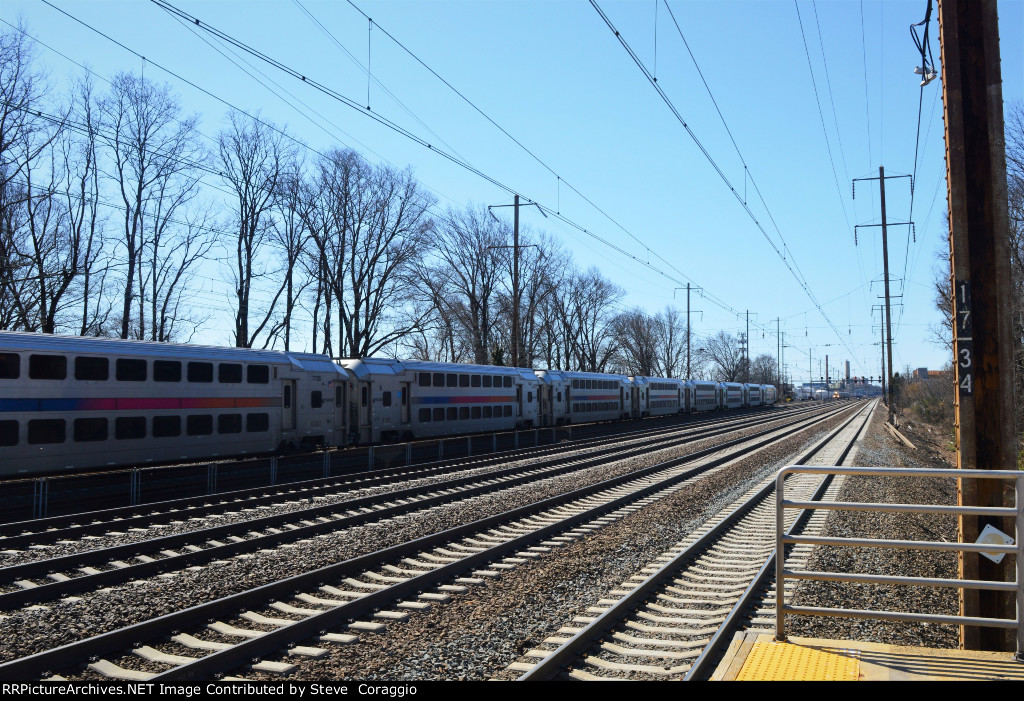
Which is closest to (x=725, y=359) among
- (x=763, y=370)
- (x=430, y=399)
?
(x=763, y=370)

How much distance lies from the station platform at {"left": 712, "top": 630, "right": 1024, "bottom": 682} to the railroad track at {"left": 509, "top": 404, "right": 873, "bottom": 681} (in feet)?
1.89

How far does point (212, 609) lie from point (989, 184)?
7.91 metres

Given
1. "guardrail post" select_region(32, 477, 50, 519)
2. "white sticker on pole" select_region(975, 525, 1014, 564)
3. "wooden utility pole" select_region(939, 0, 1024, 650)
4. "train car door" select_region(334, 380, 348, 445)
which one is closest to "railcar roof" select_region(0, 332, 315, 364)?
"train car door" select_region(334, 380, 348, 445)

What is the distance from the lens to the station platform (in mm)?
4641

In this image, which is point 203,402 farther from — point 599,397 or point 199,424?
point 599,397

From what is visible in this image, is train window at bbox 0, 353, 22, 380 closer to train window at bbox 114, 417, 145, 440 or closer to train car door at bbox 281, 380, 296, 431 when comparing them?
train window at bbox 114, 417, 145, 440

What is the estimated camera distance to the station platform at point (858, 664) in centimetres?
464

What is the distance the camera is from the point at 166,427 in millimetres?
18500

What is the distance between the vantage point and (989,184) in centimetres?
597

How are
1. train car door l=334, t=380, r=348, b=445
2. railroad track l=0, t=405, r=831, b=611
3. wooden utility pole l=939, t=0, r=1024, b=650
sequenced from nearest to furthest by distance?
wooden utility pole l=939, t=0, r=1024, b=650 < railroad track l=0, t=405, r=831, b=611 < train car door l=334, t=380, r=348, b=445

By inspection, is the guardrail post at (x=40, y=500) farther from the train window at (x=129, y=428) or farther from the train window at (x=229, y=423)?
the train window at (x=229, y=423)

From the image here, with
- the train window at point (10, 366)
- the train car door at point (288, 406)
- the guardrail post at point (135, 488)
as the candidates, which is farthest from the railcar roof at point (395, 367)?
the train window at point (10, 366)

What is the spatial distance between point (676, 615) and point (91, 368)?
47.6ft

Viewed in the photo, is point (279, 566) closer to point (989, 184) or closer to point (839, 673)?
point (839, 673)
